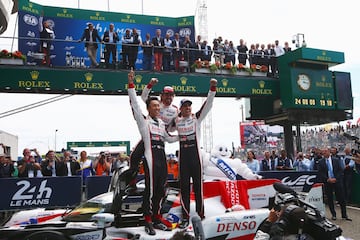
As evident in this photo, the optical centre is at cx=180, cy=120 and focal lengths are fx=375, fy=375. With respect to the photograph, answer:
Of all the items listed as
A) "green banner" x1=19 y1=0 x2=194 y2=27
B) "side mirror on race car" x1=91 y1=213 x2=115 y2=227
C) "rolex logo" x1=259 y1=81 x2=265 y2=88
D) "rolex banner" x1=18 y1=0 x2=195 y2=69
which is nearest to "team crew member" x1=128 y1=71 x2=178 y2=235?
"side mirror on race car" x1=91 y1=213 x2=115 y2=227

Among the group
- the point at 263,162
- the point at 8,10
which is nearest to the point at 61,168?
the point at 263,162

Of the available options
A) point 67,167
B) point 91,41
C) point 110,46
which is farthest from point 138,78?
point 67,167

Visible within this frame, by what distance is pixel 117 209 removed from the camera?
4.64 m

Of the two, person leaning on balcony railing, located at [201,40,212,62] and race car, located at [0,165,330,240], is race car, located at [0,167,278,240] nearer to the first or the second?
race car, located at [0,165,330,240]

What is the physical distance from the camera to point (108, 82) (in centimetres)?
1305

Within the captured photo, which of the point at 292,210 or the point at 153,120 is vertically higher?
the point at 153,120

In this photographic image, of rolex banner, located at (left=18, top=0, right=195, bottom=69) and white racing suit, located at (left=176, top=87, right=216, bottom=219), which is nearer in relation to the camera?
white racing suit, located at (left=176, top=87, right=216, bottom=219)

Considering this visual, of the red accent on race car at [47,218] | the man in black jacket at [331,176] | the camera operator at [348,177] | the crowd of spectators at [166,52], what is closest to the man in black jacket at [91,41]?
the crowd of spectators at [166,52]

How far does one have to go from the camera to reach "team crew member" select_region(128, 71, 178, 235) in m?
4.70

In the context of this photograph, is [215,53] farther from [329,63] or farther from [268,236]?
[268,236]

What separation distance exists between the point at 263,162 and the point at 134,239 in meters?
8.88

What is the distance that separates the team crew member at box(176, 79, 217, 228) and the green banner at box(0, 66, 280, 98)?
8163 millimetres

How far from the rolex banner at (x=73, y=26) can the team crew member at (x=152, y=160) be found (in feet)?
30.7

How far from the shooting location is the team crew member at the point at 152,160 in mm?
4695
